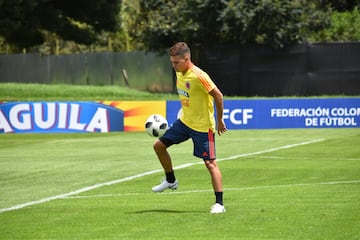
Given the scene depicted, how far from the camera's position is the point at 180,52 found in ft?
38.3

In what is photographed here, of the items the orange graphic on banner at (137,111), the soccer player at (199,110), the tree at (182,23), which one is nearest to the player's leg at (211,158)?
the soccer player at (199,110)

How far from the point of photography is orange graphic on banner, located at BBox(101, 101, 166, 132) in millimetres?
30219

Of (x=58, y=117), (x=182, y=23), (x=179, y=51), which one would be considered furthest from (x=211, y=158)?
(x=182, y=23)

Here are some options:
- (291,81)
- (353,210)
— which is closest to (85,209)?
(353,210)

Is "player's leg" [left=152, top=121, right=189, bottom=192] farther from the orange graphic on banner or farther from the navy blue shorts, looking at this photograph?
the orange graphic on banner

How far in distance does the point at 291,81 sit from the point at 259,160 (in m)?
19.7

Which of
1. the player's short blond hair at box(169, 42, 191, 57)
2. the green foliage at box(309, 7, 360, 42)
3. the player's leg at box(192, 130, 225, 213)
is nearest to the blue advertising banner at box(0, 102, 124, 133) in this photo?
the green foliage at box(309, 7, 360, 42)

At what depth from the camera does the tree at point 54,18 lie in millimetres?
37781

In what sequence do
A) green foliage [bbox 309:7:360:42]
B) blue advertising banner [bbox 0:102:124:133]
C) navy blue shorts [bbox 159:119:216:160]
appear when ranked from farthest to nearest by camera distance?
green foliage [bbox 309:7:360:42] < blue advertising banner [bbox 0:102:124:133] < navy blue shorts [bbox 159:119:216:160]

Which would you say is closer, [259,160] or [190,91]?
[190,91]

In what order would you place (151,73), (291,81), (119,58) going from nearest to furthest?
(291,81), (151,73), (119,58)

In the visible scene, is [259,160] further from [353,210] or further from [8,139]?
[8,139]

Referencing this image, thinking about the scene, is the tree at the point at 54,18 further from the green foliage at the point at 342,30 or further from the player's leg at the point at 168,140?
the player's leg at the point at 168,140

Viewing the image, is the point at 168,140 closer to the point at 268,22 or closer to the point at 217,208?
the point at 217,208
